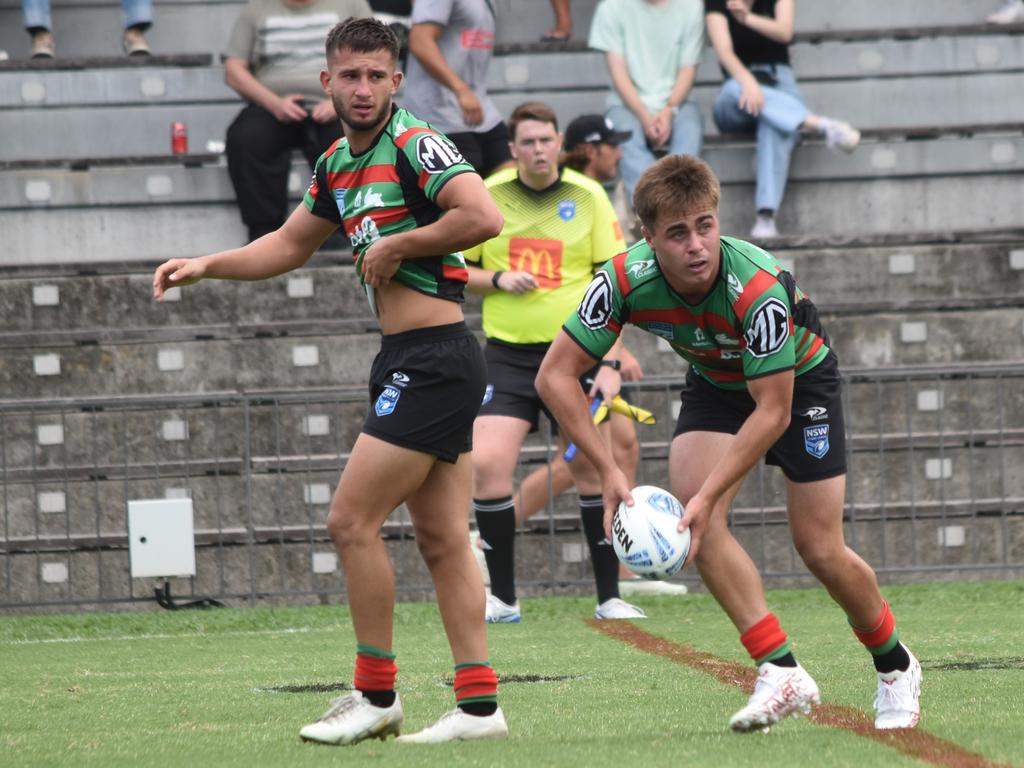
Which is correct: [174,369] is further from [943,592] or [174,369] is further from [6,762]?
[6,762]

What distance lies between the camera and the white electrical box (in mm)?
9648

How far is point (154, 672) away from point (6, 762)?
243 cm

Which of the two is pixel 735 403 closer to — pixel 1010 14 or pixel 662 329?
pixel 662 329

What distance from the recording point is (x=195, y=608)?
10.1 meters

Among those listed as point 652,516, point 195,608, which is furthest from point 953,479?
point 652,516

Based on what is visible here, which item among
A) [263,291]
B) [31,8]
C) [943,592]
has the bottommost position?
[943,592]

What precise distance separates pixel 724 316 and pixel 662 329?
26 cm

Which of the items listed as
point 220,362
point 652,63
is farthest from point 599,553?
point 652,63

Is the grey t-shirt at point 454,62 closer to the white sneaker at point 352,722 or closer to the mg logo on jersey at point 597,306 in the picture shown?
the mg logo on jersey at point 597,306

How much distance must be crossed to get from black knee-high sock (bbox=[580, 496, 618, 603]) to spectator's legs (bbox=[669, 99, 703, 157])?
4306 millimetres

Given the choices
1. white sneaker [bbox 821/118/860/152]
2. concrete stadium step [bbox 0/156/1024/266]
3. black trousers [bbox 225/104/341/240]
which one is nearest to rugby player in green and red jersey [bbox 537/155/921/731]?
black trousers [bbox 225/104/341/240]

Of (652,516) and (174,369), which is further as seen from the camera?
(174,369)

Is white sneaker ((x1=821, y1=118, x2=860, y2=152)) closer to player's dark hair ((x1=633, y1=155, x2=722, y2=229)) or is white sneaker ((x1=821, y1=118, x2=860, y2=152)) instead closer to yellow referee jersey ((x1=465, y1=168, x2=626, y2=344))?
yellow referee jersey ((x1=465, y1=168, x2=626, y2=344))

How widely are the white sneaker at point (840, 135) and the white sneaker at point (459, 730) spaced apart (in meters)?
8.51
